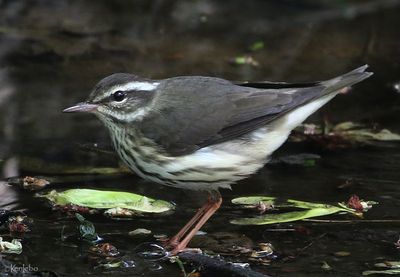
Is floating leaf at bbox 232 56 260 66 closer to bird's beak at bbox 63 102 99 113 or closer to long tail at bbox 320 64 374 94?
long tail at bbox 320 64 374 94

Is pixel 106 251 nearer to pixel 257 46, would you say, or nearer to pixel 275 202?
pixel 275 202

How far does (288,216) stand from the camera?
6.09 metres

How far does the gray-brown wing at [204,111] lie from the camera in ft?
19.7

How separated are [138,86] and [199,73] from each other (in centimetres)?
342

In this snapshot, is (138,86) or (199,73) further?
(199,73)

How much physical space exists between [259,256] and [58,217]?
150 centimetres

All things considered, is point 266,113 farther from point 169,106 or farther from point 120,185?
point 120,185

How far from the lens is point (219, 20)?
Answer: 11.4m

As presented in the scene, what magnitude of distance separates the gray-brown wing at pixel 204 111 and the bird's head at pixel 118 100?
0.29 ft

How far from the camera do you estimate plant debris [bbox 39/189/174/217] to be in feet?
20.3

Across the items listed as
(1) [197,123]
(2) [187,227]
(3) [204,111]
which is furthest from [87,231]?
(3) [204,111]

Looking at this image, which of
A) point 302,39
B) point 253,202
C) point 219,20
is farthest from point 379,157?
point 219,20

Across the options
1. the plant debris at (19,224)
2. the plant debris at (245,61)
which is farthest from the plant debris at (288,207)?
the plant debris at (245,61)

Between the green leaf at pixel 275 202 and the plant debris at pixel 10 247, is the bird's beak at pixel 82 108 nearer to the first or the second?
the plant debris at pixel 10 247
